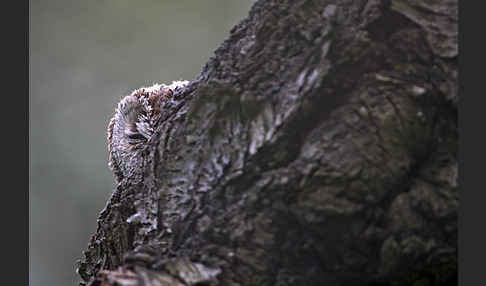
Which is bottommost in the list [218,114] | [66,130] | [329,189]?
[329,189]

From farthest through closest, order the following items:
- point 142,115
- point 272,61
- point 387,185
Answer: point 142,115, point 272,61, point 387,185

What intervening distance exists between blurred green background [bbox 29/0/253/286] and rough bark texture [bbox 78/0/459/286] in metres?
4.58

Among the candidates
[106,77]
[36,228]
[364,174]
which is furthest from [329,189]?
[106,77]

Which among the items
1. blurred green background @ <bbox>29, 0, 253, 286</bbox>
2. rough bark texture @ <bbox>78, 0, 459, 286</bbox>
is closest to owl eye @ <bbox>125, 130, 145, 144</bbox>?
rough bark texture @ <bbox>78, 0, 459, 286</bbox>

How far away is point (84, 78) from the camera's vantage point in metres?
6.83

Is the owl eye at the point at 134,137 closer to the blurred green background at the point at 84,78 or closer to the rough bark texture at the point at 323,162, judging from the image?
the rough bark texture at the point at 323,162

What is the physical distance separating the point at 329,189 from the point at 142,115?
54.3 inches

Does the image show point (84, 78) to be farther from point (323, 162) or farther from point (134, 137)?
point (323, 162)

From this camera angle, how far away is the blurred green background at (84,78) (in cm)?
606

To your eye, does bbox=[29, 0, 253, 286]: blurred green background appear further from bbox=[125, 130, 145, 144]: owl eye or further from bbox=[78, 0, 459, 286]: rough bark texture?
bbox=[78, 0, 459, 286]: rough bark texture

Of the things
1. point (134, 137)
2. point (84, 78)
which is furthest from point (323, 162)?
point (84, 78)

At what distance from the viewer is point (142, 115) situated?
226 centimetres

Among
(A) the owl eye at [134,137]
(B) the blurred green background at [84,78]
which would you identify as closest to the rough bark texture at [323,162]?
(A) the owl eye at [134,137]

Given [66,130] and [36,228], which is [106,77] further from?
[36,228]
